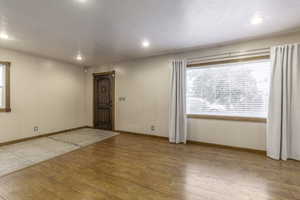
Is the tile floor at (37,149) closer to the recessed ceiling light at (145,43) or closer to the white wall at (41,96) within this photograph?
the white wall at (41,96)

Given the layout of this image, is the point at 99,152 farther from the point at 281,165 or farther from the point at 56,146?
the point at 281,165

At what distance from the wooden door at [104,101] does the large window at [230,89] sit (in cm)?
274

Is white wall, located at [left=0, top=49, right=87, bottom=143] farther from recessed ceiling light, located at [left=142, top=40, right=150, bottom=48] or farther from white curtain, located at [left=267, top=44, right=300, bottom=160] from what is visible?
white curtain, located at [left=267, top=44, right=300, bottom=160]

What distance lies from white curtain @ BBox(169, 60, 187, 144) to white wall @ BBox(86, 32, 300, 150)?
0.23m

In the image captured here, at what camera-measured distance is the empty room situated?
201 centimetres

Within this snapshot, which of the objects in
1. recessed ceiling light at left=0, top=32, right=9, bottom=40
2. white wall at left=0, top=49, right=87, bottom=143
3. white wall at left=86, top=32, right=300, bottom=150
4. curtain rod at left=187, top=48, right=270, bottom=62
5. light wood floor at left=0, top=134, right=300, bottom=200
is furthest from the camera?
white wall at left=0, top=49, right=87, bottom=143

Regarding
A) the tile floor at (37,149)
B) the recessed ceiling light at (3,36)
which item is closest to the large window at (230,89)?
the tile floor at (37,149)

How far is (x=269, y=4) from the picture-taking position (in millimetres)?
1973

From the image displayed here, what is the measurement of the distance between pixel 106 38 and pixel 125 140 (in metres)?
A: 2.66

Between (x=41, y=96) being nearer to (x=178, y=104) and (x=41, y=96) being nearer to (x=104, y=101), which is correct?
(x=104, y=101)

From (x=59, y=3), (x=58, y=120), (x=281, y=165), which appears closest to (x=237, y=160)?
(x=281, y=165)

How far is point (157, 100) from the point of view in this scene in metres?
4.39

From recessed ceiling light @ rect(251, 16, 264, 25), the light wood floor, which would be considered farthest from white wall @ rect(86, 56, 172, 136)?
recessed ceiling light @ rect(251, 16, 264, 25)

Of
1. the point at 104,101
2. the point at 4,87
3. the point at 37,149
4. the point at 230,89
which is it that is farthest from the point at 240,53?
the point at 4,87
